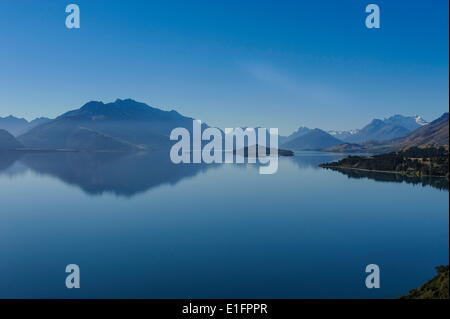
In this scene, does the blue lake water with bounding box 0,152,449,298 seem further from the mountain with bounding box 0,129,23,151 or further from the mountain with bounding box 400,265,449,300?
the mountain with bounding box 0,129,23,151

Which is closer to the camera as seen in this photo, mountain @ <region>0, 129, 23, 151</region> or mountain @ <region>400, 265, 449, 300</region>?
mountain @ <region>400, 265, 449, 300</region>

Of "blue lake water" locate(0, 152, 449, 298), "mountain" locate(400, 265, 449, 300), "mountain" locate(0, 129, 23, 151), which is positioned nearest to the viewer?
"mountain" locate(400, 265, 449, 300)

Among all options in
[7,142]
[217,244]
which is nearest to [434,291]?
[217,244]

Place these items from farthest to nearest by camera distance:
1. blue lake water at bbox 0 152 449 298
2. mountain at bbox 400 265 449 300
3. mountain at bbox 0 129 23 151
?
mountain at bbox 0 129 23 151 < blue lake water at bbox 0 152 449 298 < mountain at bbox 400 265 449 300

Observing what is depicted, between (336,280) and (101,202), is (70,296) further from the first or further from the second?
(101,202)

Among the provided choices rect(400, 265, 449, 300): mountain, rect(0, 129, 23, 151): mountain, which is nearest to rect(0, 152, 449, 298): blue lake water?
rect(400, 265, 449, 300): mountain

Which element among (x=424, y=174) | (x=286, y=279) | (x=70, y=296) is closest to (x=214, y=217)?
(x=286, y=279)
